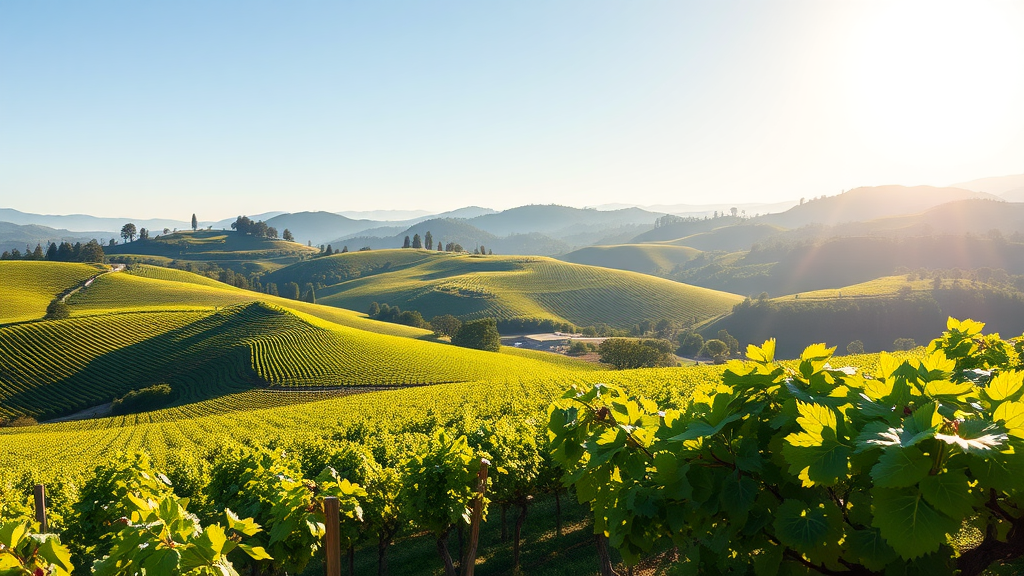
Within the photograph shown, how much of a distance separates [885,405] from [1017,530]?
951 millimetres

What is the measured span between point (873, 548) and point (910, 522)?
56cm

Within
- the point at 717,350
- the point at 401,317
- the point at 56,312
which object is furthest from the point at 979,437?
the point at 401,317

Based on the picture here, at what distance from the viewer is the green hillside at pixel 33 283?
108256mm

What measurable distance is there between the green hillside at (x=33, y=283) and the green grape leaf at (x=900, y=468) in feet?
443

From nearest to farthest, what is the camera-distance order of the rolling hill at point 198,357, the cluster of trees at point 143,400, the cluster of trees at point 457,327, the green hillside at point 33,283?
the cluster of trees at point 143,400, the rolling hill at point 198,357, the green hillside at point 33,283, the cluster of trees at point 457,327

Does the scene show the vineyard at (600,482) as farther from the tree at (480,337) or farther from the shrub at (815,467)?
the tree at (480,337)

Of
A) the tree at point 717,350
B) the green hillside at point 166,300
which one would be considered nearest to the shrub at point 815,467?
the tree at point 717,350

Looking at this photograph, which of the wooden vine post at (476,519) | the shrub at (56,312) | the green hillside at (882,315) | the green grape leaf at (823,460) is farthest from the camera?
the green hillside at (882,315)

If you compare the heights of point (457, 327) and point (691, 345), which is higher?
point (457, 327)

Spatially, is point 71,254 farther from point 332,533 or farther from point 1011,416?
point 1011,416

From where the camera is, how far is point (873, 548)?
243 centimetres

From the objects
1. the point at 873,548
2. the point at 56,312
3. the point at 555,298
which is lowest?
the point at 555,298

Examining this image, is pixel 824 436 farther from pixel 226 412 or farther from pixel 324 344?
pixel 324 344

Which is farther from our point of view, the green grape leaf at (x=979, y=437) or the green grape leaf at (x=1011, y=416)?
the green grape leaf at (x=1011, y=416)
